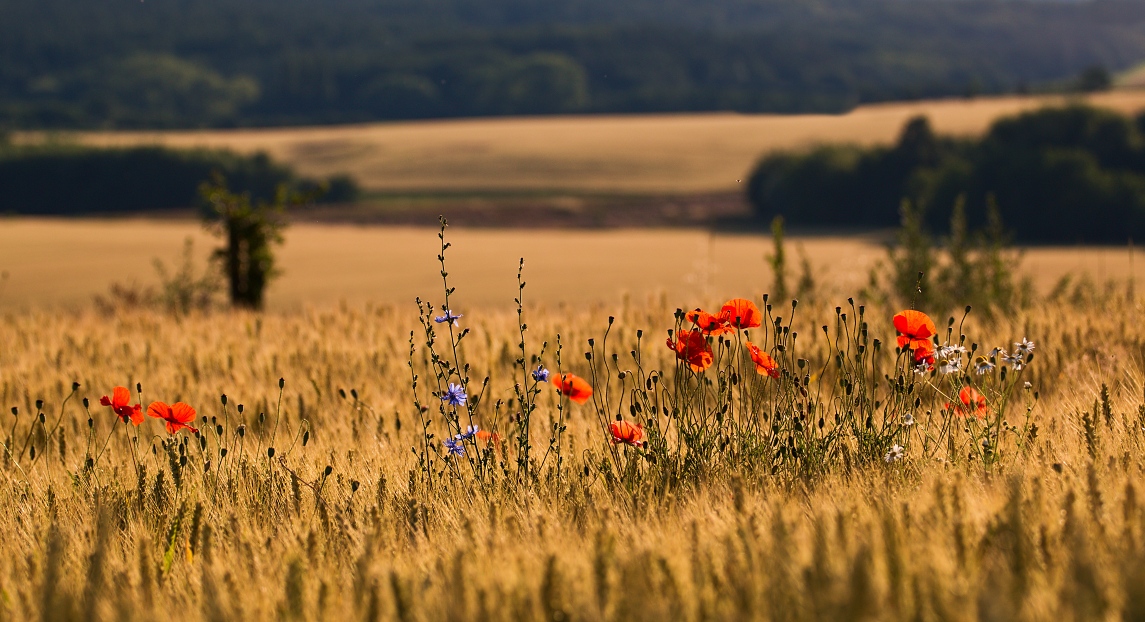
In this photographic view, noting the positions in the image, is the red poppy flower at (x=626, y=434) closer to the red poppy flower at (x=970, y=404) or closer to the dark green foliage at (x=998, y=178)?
the red poppy flower at (x=970, y=404)

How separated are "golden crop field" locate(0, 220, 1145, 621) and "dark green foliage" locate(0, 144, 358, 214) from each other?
57.7 meters

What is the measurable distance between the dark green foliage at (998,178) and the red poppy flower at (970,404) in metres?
44.6

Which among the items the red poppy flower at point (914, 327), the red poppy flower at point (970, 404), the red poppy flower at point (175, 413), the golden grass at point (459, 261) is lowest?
the golden grass at point (459, 261)

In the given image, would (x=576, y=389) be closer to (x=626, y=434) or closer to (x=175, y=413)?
(x=626, y=434)

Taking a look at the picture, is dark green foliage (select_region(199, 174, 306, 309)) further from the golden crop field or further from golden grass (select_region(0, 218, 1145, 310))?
golden grass (select_region(0, 218, 1145, 310))

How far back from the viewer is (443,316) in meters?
3.73

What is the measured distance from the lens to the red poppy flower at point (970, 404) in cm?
373

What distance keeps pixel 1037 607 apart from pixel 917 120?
5588 cm

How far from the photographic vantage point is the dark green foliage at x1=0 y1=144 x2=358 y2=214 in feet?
206

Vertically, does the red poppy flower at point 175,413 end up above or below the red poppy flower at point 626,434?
above

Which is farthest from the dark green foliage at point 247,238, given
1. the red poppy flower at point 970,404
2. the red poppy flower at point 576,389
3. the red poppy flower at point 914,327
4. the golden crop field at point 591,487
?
the red poppy flower at point 914,327

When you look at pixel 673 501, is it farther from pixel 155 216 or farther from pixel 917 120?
A: pixel 155 216

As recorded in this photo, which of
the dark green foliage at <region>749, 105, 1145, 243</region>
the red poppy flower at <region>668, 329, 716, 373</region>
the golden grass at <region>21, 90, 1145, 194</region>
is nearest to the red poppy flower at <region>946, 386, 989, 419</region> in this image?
the red poppy flower at <region>668, 329, 716, 373</region>

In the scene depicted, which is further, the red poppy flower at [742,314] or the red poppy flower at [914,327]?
the red poppy flower at [742,314]
